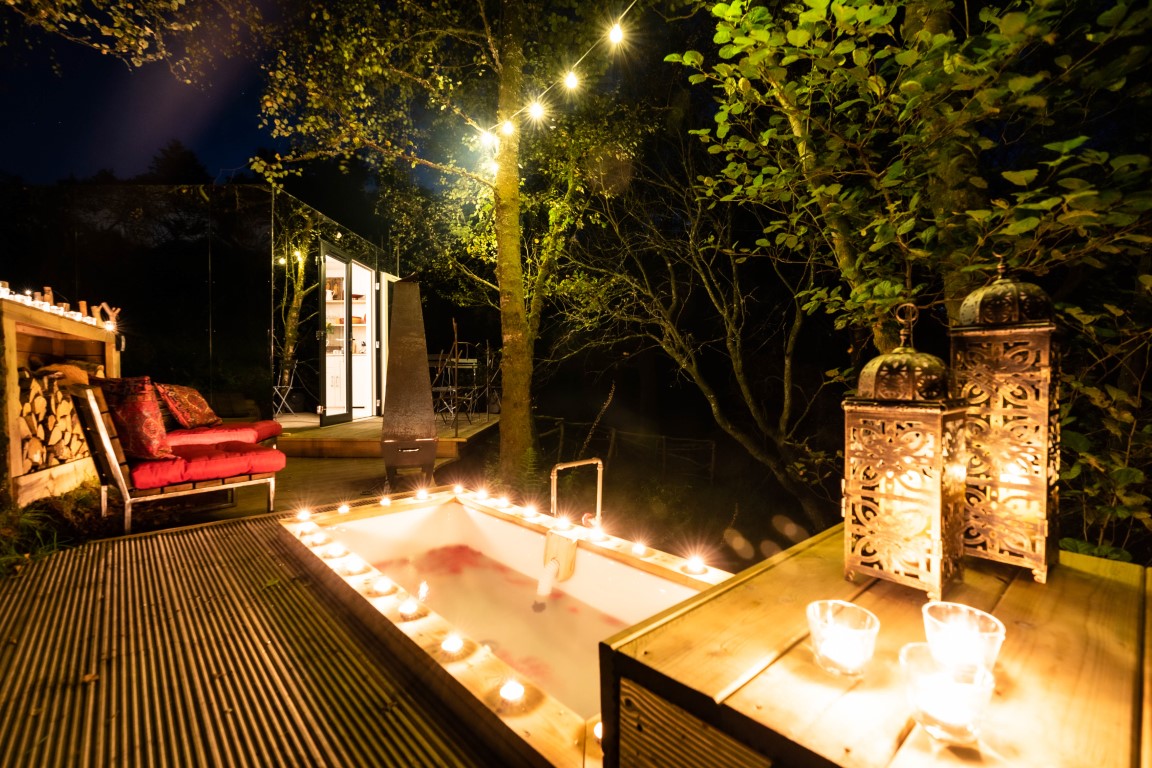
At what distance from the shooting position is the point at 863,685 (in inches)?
34.6

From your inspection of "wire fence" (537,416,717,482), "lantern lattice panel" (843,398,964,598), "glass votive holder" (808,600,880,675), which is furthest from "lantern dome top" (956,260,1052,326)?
"wire fence" (537,416,717,482)

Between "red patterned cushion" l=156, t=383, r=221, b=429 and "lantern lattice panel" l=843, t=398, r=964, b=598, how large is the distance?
5.46 m

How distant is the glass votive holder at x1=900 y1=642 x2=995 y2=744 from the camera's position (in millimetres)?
736

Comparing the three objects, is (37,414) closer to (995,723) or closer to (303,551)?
(303,551)

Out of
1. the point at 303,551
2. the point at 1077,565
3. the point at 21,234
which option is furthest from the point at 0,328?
the point at 21,234

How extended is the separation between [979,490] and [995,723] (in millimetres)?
719

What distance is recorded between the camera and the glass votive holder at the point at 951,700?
2.41 feet

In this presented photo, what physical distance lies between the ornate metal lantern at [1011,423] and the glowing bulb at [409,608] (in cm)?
174

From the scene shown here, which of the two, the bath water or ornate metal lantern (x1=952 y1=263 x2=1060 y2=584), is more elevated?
ornate metal lantern (x1=952 y1=263 x2=1060 y2=584)

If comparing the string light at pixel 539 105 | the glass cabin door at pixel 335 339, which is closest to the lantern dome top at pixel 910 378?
the string light at pixel 539 105

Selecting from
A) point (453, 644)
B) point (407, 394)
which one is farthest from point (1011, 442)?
point (407, 394)

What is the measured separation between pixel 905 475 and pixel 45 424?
5257mm

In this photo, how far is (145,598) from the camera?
7.59 feet

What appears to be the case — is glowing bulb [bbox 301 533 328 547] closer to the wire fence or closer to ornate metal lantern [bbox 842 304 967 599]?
ornate metal lantern [bbox 842 304 967 599]
